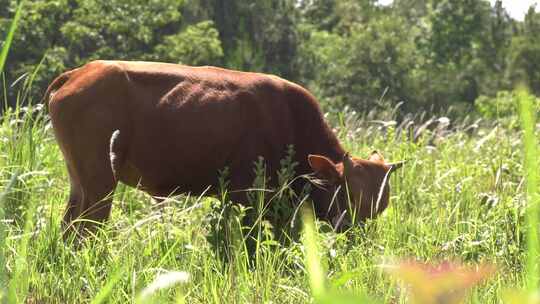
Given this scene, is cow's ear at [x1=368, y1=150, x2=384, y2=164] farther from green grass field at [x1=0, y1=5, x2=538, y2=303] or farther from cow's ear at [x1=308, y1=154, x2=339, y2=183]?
cow's ear at [x1=308, y1=154, x2=339, y2=183]

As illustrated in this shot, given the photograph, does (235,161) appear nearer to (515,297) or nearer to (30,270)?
(30,270)

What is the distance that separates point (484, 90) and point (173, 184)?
5219 cm

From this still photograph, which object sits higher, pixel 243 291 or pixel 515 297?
pixel 515 297

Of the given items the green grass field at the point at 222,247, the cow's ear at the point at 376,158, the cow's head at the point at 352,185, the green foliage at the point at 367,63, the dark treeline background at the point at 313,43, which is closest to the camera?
the green grass field at the point at 222,247

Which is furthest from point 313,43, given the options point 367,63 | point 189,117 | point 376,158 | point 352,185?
point 189,117

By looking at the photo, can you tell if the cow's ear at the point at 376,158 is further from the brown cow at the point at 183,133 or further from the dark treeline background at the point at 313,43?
the dark treeline background at the point at 313,43

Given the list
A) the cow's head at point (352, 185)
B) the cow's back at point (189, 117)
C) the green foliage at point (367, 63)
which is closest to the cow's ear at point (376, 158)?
the cow's head at point (352, 185)

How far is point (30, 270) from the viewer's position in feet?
11.7

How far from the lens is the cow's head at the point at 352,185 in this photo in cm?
567

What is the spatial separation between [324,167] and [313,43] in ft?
175

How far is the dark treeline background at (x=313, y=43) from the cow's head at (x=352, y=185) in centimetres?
2138

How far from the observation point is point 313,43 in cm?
5841

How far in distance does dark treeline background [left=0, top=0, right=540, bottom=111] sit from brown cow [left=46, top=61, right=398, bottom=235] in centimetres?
2112

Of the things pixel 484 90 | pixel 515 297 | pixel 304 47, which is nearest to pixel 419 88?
pixel 484 90
